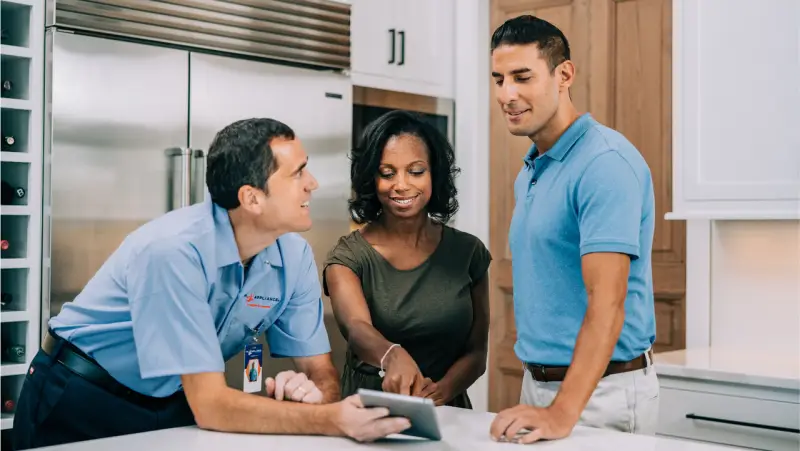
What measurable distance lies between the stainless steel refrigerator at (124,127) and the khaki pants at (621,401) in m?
1.50

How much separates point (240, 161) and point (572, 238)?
687mm

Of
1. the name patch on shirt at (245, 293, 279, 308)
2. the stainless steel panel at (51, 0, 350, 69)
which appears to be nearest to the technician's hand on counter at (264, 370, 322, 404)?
the name patch on shirt at (245, 293, 279, 308)

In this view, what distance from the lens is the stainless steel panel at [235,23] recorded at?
2861 millimetres

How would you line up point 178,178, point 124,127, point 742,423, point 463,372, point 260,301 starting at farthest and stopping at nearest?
1. point 178,178
2. point 124,127
3. point 742,423
4. point 463,372
5. point 260,301

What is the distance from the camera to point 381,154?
2408mm

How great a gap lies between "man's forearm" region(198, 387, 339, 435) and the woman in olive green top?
1.80ft

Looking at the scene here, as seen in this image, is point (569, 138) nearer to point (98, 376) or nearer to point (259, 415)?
point (259, 415)

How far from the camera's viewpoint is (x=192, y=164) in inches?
121

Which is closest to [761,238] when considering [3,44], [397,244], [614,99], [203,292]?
[614,99]

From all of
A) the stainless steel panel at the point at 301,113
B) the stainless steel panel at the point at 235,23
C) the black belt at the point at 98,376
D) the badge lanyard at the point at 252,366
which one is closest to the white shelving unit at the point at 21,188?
the stainless steel panel at the point at 235,23

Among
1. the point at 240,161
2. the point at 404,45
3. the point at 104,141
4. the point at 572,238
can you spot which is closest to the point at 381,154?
the point at 240,161

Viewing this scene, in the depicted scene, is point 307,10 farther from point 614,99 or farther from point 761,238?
point 761,238

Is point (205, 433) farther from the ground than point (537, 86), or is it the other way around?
point (537, 86)

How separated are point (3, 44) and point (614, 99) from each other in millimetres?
2152
